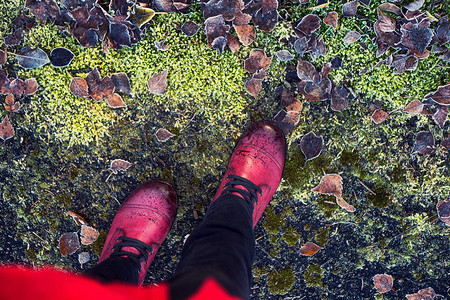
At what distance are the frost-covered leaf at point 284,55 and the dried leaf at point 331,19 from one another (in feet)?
0.84

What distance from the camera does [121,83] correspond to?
1902mm

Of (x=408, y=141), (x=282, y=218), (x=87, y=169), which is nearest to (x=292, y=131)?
(x=282, y=218)

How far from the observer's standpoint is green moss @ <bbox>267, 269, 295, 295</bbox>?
6.88ft

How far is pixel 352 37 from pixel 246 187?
1041mm

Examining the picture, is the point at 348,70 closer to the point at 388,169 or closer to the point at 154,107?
the point at 388,169

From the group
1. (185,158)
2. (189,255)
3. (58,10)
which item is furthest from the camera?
(185,158)

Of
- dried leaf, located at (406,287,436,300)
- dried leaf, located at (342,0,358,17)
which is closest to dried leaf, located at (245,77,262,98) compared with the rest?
dried leaf, located at (342,0,358,17)

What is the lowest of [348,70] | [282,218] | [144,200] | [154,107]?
[144,200]

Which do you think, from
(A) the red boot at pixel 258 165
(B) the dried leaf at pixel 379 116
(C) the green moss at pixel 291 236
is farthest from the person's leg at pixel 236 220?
(B) the dried leaf at pixel 379 116

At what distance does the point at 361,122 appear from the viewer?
1909mm

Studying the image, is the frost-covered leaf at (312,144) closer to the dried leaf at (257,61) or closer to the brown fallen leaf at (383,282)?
the dried leaf at (257,61)

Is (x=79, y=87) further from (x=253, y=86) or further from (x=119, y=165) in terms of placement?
(x=253, y=86)

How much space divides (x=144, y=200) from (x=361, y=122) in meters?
1.40

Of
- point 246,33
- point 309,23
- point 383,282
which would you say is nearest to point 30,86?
point 246,33
